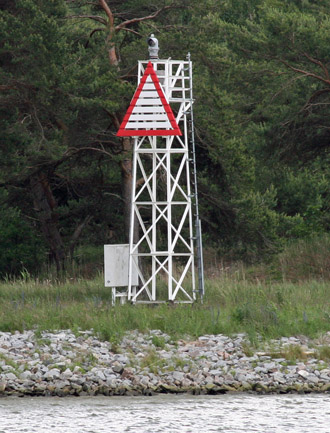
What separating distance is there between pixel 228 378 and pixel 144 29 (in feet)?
39.5

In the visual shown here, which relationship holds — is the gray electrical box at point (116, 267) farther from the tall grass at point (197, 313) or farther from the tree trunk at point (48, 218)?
the tree trunk at point (48, 218)

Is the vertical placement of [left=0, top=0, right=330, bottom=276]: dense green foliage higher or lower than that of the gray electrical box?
higher

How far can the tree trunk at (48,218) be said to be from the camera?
2684 centimetres

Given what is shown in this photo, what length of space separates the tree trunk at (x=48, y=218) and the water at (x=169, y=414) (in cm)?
1574

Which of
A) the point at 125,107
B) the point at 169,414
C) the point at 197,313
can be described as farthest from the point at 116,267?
the point at 169,414

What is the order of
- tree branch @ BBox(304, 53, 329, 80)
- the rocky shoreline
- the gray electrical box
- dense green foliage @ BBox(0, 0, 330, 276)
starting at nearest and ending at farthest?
the rocky shoreline → the gray electrical box → dense green foliage @ BBox(0, 0, 330, 276) → tree branch @ BBox(304, 53, 329, 80)

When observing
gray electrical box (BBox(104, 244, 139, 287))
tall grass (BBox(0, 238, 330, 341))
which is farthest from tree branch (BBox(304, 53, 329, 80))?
gray electrical box (BBox(104, 244, 139, 287))

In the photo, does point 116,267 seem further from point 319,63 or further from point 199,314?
point 319,63

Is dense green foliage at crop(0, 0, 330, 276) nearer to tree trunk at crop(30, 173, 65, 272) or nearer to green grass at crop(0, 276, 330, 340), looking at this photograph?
tree trunk at crop(30, 173, 65, 272)

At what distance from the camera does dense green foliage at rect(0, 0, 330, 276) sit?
20.8 meters

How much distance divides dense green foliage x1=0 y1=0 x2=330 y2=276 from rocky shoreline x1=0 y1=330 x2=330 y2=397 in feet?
28.1

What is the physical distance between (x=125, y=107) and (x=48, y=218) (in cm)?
652

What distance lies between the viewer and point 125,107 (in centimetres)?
2164

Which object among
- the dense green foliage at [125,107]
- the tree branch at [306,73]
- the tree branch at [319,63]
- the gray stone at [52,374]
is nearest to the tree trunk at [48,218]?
the dense green foliage at [125,107]
